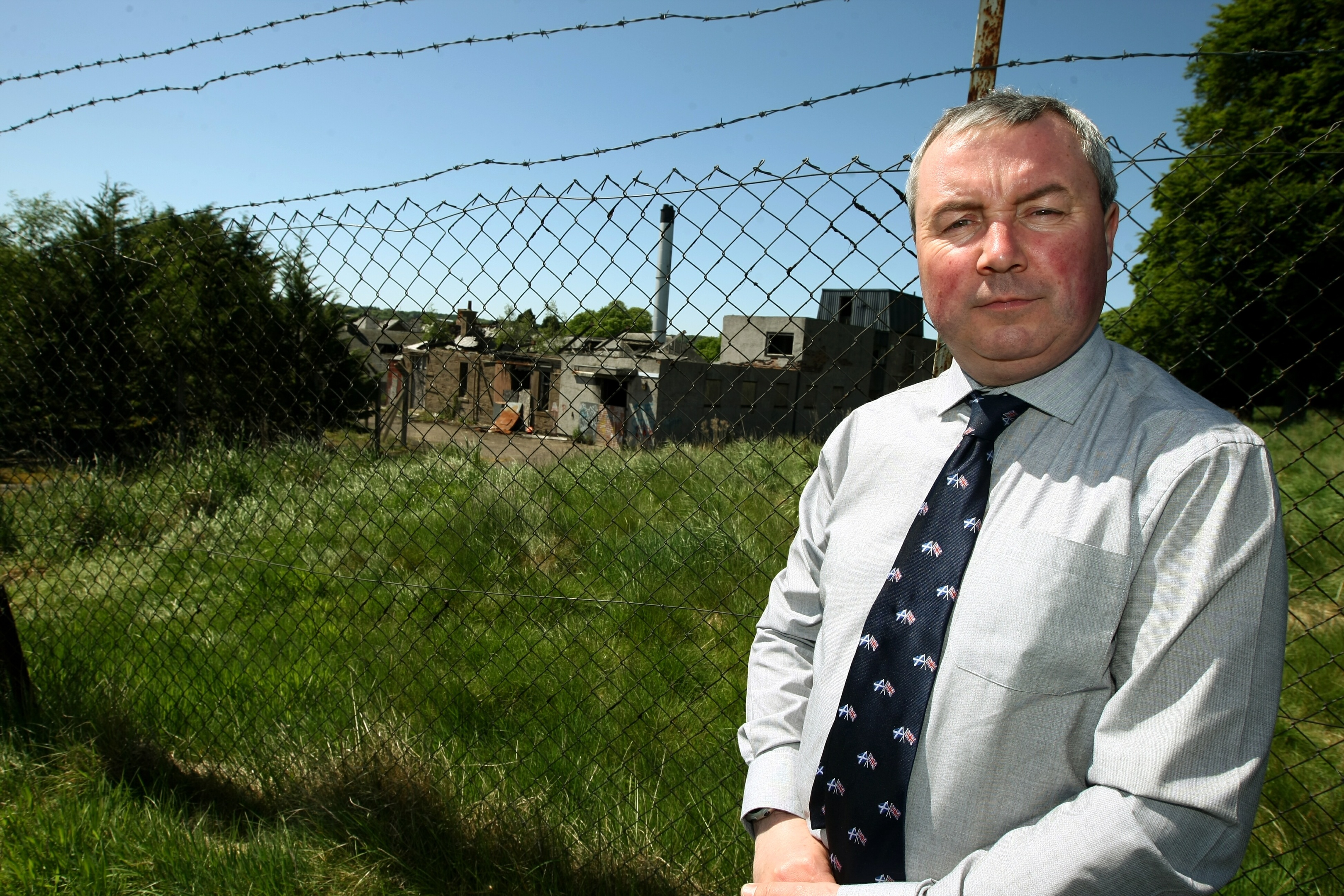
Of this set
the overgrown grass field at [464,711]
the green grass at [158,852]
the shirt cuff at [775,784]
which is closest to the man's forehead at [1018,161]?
the overgrown grass field at [464,711]

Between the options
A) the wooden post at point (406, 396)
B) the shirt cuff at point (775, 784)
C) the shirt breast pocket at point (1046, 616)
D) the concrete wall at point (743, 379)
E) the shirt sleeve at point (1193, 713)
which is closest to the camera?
the shirt sleeve at point (1193, 713)

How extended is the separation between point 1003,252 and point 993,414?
26cm

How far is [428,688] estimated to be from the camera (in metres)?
3.26

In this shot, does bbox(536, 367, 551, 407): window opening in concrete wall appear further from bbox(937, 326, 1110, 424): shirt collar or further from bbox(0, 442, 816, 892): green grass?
bbox(937, 326, 1110, 424): shirt collar

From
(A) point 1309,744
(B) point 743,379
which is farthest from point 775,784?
(A) point 1309,744

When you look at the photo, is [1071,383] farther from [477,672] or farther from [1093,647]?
[477,672]

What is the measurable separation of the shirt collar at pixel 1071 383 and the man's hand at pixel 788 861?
0.78 m

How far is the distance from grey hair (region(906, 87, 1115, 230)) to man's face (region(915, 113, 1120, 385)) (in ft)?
0.03

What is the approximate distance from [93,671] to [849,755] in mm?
3577

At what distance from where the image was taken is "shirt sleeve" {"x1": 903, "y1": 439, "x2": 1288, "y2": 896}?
92 centimetres

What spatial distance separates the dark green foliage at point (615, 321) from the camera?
214cm

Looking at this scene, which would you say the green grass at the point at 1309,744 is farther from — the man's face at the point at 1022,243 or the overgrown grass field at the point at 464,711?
the man's face at the point at 1022,243

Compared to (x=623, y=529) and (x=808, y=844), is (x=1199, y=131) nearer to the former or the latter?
(x=623, y=529)

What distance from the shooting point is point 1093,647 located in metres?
1.03
